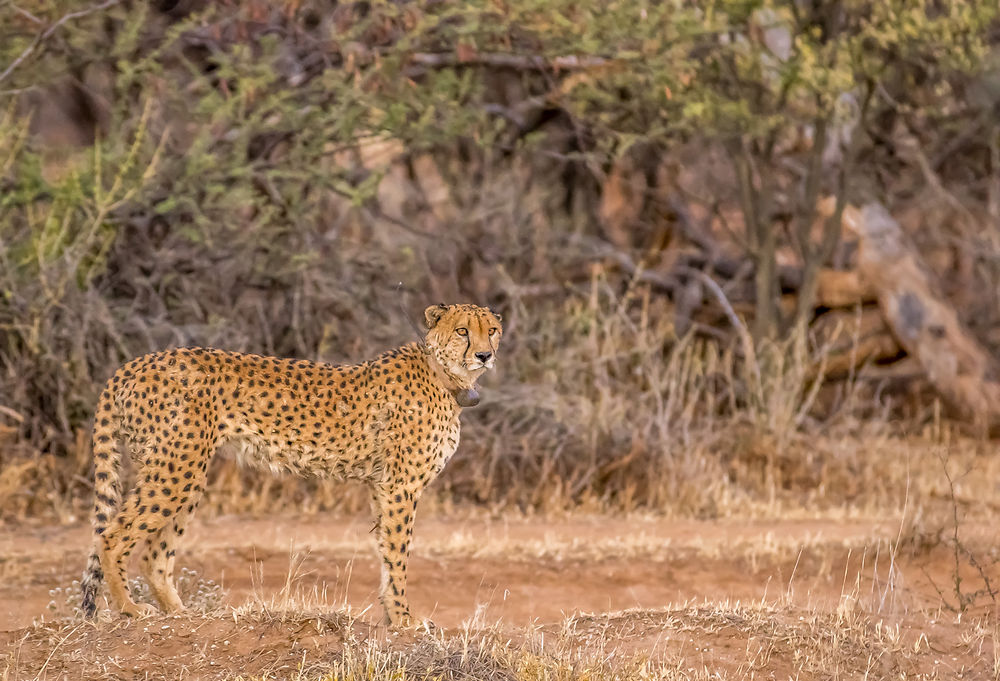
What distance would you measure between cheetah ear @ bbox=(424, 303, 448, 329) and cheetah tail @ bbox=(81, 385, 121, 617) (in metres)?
1.30

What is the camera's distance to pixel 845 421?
11727 mm

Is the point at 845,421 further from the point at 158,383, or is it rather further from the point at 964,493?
the point at 158,383

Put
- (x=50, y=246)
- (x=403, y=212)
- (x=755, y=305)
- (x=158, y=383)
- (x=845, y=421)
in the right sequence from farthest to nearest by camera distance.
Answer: (x=403, y=212) → (x=755, y=305) → (x=845, y=421) → (x=50, y=246) → (x=158, y=383)

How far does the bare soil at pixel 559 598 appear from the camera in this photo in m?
5.05

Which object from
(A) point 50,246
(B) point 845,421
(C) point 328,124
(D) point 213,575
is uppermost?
(C) point 328,124

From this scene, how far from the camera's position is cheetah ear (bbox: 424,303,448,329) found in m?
5.66

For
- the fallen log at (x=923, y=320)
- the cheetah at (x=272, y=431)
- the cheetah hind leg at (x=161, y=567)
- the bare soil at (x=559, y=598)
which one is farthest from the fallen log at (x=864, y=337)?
the cheetah hind leg at (x=161, y=567)

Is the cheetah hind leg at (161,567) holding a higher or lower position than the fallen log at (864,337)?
higher

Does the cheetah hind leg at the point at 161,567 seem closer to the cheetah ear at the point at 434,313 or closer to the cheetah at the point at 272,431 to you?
the cheetah at the point at 272,431

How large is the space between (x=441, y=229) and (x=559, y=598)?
248 inches

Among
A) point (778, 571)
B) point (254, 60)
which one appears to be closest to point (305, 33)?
point (254, 60)

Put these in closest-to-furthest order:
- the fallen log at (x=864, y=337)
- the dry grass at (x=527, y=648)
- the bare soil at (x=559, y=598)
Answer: the dry grass at (x=527, y=648) → the bare soil at (x=559, y=598) → the fallen log at (x=864, y=337)

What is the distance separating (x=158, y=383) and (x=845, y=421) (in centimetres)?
758

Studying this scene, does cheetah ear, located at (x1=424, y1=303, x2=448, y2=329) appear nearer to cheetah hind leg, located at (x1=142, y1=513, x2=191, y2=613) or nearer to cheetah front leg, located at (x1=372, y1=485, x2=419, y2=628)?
cheetah front leg, located at (x1=372, y1=485, x2=419, y2=628)
